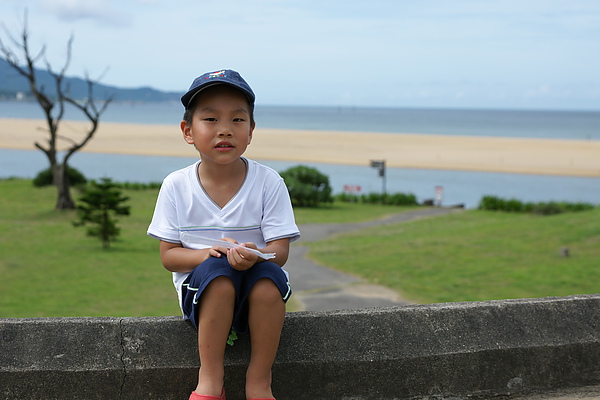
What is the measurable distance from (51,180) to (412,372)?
3129 centimetres

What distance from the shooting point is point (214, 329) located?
264 cm

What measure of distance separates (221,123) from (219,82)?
0.17 meters

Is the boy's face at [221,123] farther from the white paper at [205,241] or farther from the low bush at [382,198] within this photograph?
the low bush at [382,198]

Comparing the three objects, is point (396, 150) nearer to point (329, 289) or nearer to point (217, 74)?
point (329, 289)

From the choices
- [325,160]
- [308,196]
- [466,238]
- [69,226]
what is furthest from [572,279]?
[325,160]

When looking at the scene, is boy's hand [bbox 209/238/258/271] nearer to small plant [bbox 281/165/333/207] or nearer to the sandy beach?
small plant [bbox 281/165/333/207]

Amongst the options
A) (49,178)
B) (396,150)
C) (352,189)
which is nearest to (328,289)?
(352,189)

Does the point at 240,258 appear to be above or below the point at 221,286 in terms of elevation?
above

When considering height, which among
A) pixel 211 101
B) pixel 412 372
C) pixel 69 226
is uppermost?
pixel 211 101

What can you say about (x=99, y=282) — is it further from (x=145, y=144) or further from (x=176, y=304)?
(x=145, y=144)

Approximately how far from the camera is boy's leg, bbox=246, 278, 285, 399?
2637mm

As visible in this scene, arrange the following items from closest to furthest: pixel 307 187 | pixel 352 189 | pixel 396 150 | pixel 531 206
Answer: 1. pixel 531 206
2. pixel 307 187
3. pixel 352 189
4. pixel 396 150

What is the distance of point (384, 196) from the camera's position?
33875 millimetres

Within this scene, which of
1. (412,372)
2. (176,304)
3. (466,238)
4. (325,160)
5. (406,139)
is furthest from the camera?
(406,139)
